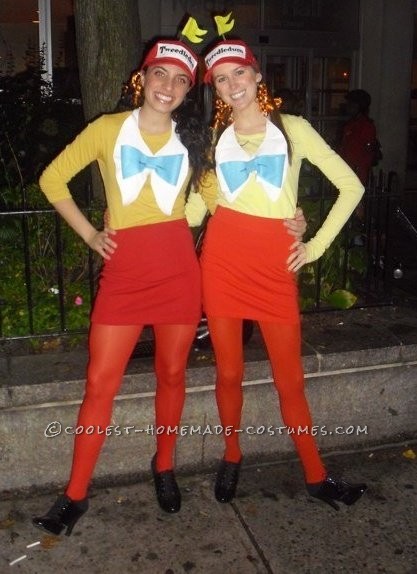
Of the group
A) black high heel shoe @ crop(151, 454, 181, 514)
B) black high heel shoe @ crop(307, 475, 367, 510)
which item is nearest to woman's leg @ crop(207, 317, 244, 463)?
black high heel shoe @ crop(151, 454, 181, 514)

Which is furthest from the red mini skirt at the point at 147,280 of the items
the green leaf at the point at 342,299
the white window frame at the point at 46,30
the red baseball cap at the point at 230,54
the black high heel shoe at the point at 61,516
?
the white window frame at the point at 46,30

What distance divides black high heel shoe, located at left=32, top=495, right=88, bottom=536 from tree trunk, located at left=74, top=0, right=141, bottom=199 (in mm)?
2332

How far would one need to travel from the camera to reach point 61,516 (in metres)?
3.02

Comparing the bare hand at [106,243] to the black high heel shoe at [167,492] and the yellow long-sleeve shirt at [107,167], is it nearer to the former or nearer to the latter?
the yellow long-sleeve shirt at [107,167]

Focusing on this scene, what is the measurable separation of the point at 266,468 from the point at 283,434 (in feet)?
0.65

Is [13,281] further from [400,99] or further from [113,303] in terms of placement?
[400,99]

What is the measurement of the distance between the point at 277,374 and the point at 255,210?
73cm

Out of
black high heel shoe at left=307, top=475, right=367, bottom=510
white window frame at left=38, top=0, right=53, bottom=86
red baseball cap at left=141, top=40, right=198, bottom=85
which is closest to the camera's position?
red baseball cap at left=141, top=40, right=198, bottom=85

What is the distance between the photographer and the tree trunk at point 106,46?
13.6 feet

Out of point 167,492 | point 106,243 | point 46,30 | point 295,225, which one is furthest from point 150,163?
point 46,30

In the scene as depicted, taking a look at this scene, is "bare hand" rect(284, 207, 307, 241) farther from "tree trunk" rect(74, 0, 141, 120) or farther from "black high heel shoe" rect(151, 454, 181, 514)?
"tree trunk" rect(74, 0, 141, 120)

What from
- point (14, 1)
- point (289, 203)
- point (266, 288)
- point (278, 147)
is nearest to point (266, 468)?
point (266, 288)

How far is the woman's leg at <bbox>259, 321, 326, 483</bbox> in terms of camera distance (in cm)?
302

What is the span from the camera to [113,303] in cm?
289
